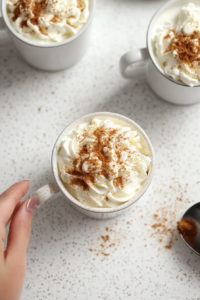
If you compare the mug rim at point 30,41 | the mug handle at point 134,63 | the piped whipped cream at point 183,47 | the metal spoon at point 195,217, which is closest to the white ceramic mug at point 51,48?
the mug rim at point 30,41

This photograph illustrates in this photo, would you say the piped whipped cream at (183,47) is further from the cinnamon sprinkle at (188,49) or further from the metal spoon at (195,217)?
the metal spoon at (195,217)

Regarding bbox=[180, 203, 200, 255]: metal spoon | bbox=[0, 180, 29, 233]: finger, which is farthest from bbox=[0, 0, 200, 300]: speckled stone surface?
bbox=[0, 180, 29, 233]: finger

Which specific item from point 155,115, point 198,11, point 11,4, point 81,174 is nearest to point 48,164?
point 81,174

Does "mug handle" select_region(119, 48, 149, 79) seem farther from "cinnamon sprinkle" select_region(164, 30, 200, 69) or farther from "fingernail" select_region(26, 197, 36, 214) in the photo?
"fingernail" select_region(26, 197, 36, 214)

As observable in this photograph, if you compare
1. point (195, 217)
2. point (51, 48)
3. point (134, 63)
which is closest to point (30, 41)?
point (51, 48)

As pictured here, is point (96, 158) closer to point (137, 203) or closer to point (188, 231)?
point (137, 203)

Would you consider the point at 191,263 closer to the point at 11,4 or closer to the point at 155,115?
the point at 155,115

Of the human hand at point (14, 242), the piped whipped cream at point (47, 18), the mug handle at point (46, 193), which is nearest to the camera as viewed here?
the human hand at point (14, 242)
